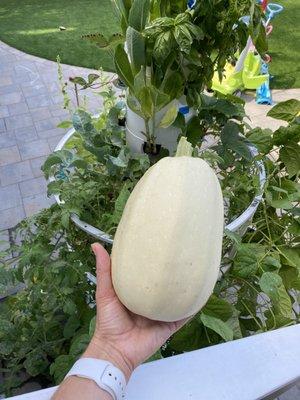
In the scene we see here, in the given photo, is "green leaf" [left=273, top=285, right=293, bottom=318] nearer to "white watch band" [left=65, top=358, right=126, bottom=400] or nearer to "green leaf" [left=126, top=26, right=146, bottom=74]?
"white watch band" [left=65, top=358, right=126, bottom=400]

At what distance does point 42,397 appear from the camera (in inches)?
30.5

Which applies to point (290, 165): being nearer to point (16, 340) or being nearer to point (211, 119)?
point (211, 119)

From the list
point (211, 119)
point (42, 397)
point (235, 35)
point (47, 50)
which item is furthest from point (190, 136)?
point (47, 50)

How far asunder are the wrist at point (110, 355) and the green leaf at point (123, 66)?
63 centimetres

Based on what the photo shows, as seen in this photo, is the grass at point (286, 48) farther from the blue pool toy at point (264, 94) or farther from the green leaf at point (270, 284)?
the green leaf at point (270, 284)

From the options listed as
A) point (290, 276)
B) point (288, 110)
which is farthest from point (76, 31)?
point (290, 276)

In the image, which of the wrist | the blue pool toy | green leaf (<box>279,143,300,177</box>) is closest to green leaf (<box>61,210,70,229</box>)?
the wrist

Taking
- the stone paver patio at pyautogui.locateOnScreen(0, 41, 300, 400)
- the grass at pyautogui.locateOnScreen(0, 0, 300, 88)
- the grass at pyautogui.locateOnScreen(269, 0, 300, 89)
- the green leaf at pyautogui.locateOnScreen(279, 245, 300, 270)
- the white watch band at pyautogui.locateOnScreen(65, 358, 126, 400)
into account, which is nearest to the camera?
the white watch band at pyautogui.locateOnScreen(65, 358, 126, 400)

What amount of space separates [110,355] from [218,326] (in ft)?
0.92

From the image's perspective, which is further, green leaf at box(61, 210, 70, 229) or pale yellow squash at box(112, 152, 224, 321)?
green leaf at box(61, 210, 70, 229)

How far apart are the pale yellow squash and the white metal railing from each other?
0.13 metres

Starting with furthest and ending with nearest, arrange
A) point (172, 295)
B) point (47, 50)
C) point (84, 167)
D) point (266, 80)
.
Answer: point (47, 50) < point (266, 80) < point (84, 167) < point (172, 295)

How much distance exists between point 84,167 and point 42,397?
1.86 ft

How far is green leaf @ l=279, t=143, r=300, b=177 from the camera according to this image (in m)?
1.25
